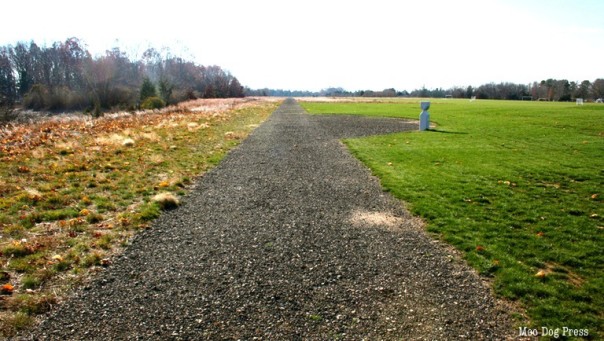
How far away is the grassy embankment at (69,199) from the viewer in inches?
172

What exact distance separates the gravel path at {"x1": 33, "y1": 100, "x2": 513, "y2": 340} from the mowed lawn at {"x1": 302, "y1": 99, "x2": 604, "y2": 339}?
1.70 feet

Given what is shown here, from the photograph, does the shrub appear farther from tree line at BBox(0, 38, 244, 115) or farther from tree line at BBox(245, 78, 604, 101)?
tree line at BBox(245, 78, 604, 101)

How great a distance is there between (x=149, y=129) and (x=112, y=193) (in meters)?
11.9

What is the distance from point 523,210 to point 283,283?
5311 mm

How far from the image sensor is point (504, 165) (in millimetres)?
11641

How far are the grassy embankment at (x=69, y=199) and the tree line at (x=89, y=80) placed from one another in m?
18.2

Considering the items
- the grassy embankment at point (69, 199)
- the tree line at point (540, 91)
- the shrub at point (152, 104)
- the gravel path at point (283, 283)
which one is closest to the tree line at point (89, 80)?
the shrub at point (152, 104)

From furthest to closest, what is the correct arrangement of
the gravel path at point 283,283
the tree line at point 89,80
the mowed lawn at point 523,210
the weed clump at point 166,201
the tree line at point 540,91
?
1. the tree line at point 540,91
2. the tree line at point 89,80
3. the weed clump at point 166,201
4. the mowed lawn at point 523,210
5. the gravel path at point 283,283

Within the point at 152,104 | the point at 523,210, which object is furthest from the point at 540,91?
the point at 523,210

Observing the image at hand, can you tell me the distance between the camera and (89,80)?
2188 inches

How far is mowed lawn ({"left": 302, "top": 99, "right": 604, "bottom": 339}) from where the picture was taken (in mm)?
4262

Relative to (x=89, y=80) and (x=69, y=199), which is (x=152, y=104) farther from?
(x=69, y=199)

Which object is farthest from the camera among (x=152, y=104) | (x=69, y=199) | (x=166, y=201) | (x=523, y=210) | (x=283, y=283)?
(x=152, y=104)

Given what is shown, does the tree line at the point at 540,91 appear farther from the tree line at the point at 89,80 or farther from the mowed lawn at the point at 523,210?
the mowed lawn at the point at 523,210
